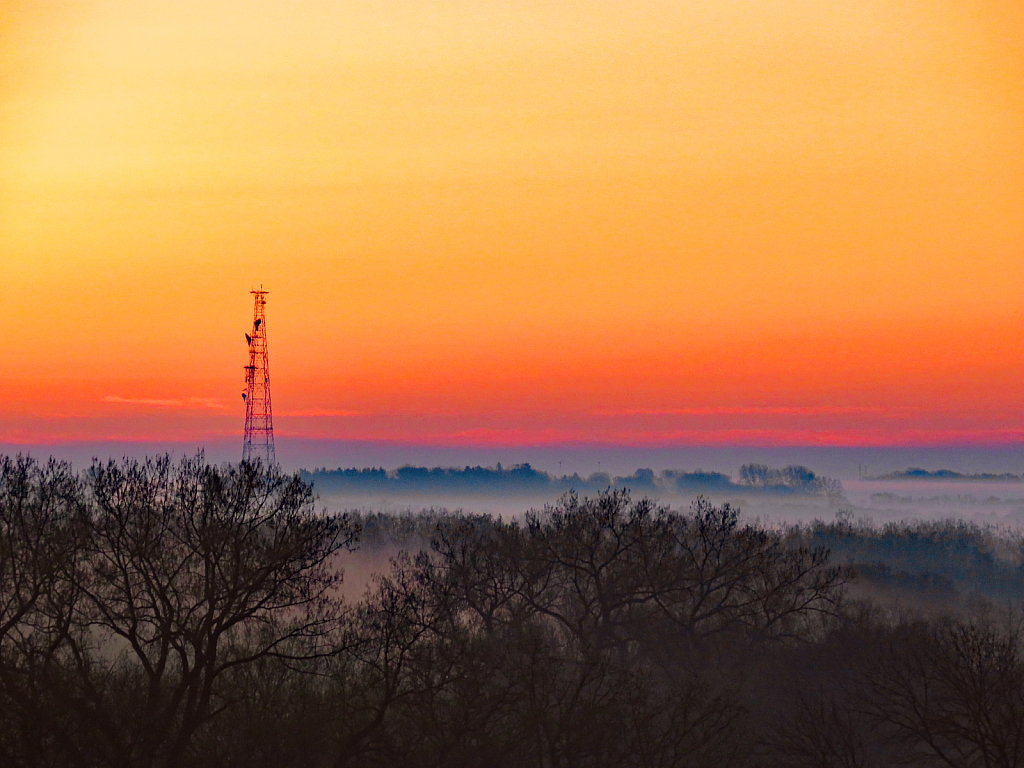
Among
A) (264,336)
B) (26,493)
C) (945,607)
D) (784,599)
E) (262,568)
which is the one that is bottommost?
(945,607)

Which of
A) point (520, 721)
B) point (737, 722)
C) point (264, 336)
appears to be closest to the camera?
point (520, 721)

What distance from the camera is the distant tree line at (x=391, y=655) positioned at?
104 feet

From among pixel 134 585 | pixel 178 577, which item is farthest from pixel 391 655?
pixel 134 585

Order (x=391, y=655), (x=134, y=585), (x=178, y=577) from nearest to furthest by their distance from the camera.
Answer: (x=134, y=585), (x=178, y=577), (x=391, y=655)

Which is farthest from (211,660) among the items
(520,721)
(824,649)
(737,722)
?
(824,649)

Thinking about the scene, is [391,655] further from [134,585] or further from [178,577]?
[134,585]

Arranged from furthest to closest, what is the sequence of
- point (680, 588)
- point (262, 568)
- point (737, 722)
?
point (680, 588)
point (737, 722)
point (262, 568)

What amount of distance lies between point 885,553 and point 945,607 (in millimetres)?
49654

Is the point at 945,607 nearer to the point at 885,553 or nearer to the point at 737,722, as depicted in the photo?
the point at 885,553

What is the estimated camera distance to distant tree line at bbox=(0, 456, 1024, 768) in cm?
3181

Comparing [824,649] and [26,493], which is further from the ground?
[26,493]

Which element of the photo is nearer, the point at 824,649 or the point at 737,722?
the point at 737,722

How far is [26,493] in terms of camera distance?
115 ft

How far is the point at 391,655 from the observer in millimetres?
40594
